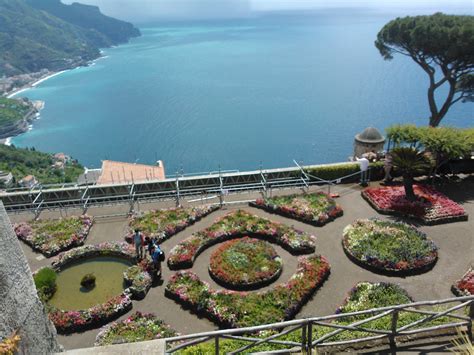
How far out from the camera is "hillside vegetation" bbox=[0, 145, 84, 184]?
83.9 metres

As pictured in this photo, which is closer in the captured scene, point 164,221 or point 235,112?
point 164,221

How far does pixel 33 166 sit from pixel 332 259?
91.8 metres

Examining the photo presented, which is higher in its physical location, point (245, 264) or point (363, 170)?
point (363, 170)

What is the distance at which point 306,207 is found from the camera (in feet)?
68.7

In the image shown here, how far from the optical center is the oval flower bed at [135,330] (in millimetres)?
13164

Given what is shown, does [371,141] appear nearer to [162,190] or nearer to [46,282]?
[162,190]

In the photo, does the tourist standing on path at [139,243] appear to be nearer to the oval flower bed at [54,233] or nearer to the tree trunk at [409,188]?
the oval flower bed at [54,233]

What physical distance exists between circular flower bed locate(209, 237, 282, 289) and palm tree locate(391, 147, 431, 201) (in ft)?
27.8

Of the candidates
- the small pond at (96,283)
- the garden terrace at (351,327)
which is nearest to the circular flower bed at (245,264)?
the garden terrace at (351,327)

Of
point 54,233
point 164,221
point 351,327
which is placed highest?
point 351,327

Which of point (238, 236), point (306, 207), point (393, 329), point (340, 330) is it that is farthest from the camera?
point (306, 207)

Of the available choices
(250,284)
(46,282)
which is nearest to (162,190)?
(46,282)

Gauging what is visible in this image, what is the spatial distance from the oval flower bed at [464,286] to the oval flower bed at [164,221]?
1164 centimetres

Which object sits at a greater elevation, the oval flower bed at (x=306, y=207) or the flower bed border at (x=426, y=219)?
the oval flower bed at (x=306, y=207)
